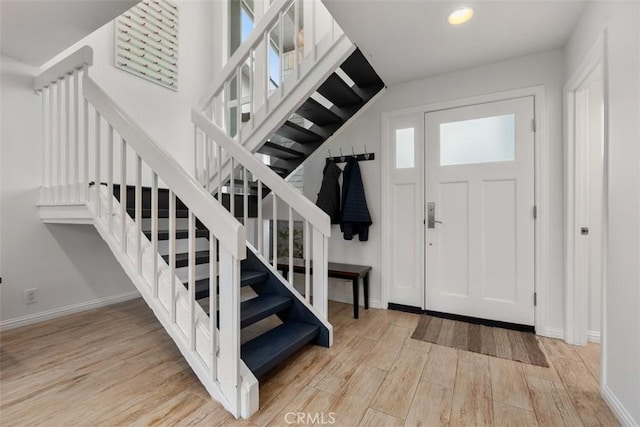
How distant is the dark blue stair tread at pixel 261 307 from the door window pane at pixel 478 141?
1.94 metres

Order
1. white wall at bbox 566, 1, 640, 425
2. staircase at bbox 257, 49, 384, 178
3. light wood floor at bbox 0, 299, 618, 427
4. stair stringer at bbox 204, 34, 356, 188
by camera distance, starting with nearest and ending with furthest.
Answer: white wall at bbox 566, 1, 640, 425
light wood floor at bbox 0, 299, 618, 427
stair stringer at bbox 204, 34, 356, 188
staircase at bbox 257, 49, 384, 178

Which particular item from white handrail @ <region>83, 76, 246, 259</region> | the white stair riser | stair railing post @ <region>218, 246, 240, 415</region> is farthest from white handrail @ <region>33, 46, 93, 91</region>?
stair railing post @ <region>218, 246, 240, 415</region>

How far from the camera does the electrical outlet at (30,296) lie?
2.47m

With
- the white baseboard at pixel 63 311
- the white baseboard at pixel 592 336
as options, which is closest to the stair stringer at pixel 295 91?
the white baseboard at pixel 63 311

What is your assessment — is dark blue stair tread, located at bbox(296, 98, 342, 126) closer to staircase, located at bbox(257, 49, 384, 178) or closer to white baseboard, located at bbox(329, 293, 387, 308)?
staircase, located at bbox(257, 49, 384, 178)

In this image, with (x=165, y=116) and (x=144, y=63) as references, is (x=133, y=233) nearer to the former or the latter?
(x=165, y=116)

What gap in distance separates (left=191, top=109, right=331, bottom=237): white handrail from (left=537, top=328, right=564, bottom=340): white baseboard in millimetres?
1946

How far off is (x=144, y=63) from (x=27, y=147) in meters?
1.47

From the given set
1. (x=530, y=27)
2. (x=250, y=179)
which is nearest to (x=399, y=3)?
(x=530, y=27)

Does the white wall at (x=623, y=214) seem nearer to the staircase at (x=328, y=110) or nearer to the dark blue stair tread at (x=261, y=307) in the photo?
the staircase at (x=328, y=110)

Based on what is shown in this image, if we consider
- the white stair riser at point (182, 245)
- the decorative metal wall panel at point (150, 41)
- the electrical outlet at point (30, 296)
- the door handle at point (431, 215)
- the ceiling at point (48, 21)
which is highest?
the decorative metal wall panel at point (150, 41)

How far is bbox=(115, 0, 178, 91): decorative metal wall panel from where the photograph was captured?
122 inches

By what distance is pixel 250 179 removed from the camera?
336cm

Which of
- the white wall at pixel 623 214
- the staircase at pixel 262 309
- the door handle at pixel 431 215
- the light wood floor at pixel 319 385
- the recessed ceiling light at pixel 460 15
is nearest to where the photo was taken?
the white wall at pixel 623 214
